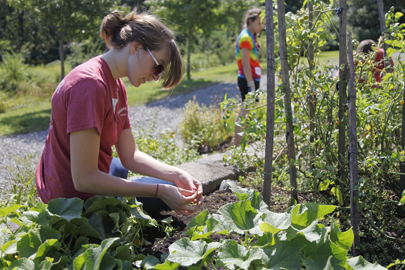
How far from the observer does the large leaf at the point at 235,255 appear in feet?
3.80

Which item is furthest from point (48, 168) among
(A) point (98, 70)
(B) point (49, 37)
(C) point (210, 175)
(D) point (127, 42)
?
(B) point (49, 37)

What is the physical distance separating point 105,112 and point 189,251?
2.63 ft

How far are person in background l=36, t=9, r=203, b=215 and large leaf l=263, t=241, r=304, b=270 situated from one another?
1.93 ft

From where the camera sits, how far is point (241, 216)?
1389mm

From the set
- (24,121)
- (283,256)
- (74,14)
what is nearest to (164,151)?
(283,256)

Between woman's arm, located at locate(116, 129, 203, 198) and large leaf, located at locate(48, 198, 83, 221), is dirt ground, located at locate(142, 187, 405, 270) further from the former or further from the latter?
large leaf, located at locate(48, 198, 83, 221)

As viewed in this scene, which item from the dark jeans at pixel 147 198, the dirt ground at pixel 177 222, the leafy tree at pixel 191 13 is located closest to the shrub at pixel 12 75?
the leafy tree at pixel 191 13

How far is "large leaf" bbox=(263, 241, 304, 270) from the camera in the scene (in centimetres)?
116

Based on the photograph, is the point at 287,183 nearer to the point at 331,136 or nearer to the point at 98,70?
the point at 331,136

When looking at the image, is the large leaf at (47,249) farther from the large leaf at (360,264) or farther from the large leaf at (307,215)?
the large leaf at (360,264)

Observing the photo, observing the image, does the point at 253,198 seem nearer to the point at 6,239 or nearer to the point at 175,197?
the point at 175,197

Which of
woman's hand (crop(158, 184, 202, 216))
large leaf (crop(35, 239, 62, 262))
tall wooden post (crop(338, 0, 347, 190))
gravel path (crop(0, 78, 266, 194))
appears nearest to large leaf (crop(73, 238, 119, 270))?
large leaf (crop(35, 239, 62, 262))

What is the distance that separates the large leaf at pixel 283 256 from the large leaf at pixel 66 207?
0.78 metres

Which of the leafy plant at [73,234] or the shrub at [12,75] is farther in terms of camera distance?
the shrub at [12,75]
